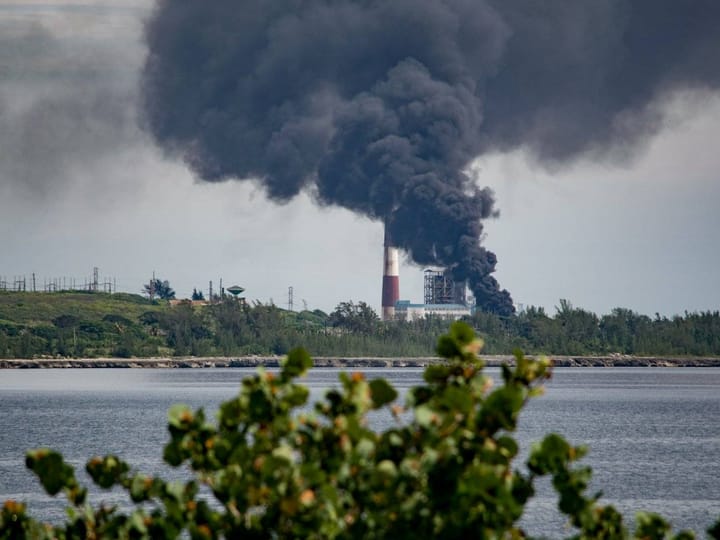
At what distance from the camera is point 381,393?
28.9 feet

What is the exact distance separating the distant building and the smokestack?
1.32 meters

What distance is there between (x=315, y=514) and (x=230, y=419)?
37.5 inches

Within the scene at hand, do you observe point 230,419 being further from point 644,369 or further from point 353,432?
point 644,369

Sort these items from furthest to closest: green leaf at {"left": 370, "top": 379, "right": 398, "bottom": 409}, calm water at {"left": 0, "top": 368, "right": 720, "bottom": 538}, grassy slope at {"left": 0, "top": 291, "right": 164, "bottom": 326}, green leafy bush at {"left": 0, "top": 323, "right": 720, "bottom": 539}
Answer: grassy slope at {"left": 0, "top": 291, "right": 164, "bottom": 326} → calm water at {"left": 0, "top": 368, "right": 720, "bottom": 538} → green leaf at {"left": 370, "top": 379, "right": 398, "bottom": 409} → green leafy bush at {"left": 0, "top": 323, "right": 720, "bottom": 539}

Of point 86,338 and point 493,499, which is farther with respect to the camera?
point 86,338

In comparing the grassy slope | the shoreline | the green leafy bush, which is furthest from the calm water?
the grassy slope

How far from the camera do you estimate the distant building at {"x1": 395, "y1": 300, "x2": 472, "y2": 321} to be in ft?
575

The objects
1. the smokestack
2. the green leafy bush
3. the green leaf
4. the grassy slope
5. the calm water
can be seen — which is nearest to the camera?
the green leafy bush

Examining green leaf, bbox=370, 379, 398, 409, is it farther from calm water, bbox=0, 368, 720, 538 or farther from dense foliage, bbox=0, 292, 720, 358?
dense foliage, bbox=0, 292, 720, 358

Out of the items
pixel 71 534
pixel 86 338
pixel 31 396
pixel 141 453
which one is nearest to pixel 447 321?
pixel 86 338

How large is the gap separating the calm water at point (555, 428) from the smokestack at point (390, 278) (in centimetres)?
2961

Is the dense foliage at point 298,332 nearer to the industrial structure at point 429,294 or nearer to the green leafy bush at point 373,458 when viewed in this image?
the industrial structure at point 429,294

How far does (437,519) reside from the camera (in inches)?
335

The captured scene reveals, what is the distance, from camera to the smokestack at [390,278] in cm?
17162
